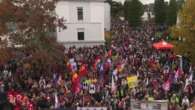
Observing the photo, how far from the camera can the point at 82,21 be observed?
73688 mm

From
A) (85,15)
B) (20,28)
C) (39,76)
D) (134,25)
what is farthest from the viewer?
(134,25)

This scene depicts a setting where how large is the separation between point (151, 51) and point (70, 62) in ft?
36.2

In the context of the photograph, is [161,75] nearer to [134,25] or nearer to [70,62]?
[70,62]

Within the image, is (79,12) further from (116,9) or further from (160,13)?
(116,9)

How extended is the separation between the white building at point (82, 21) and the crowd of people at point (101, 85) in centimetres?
2583

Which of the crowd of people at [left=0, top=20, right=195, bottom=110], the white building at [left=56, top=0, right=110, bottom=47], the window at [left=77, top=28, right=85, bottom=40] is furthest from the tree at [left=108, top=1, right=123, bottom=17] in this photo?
the crowd of people at [left=0, top=20, right=195, bottom=110]

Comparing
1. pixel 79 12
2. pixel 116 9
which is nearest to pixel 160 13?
pixel 116 9

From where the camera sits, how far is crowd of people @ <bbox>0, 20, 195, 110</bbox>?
34.2 meters

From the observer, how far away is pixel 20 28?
47.3 m

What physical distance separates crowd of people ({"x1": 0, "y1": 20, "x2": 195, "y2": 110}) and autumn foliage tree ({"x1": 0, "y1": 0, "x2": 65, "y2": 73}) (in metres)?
1.81

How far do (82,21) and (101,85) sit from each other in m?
37.2

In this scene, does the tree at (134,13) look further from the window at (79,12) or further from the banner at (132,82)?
the banner at (132,82)

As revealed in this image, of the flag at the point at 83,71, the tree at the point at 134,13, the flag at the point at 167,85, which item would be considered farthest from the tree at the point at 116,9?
the flag at the point at 167,85

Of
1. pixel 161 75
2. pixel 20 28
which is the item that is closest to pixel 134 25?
pixel 20 28
